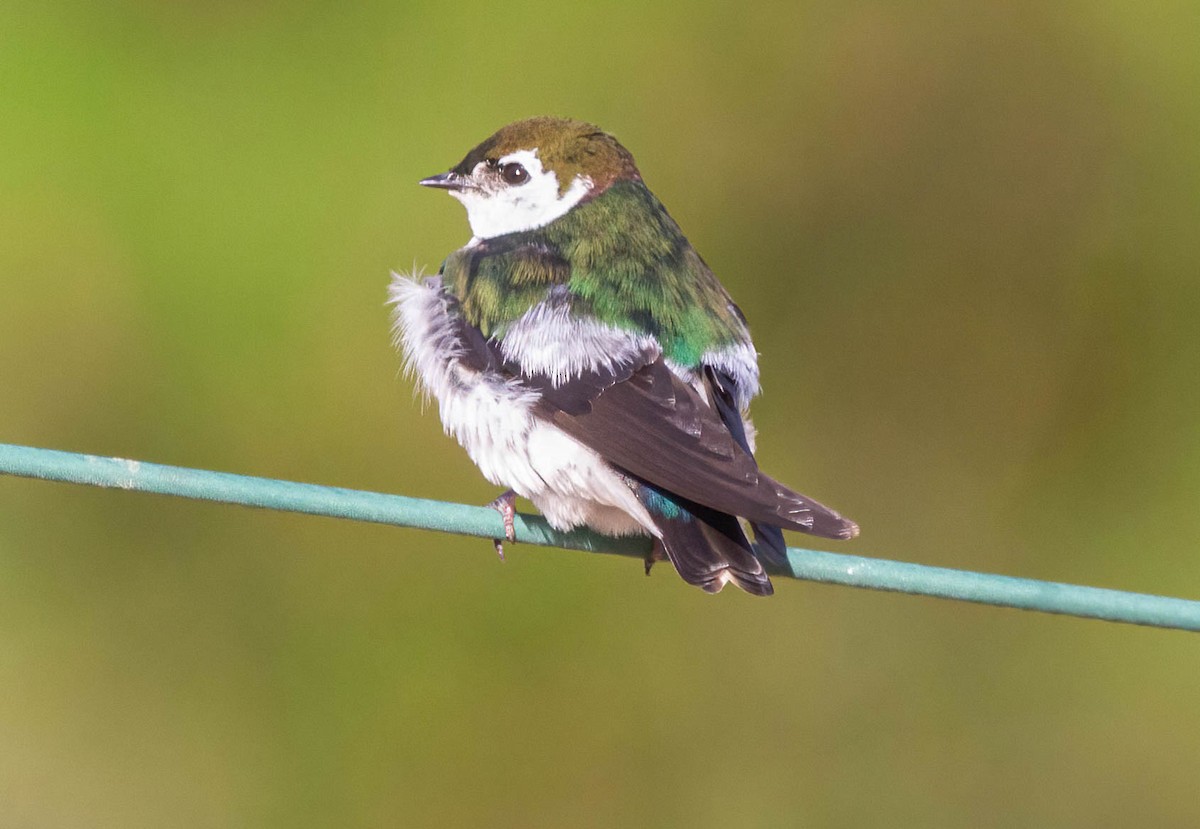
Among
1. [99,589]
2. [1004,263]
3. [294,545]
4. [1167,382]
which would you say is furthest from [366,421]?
[1167,382]

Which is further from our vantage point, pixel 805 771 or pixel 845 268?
pixel 845 268

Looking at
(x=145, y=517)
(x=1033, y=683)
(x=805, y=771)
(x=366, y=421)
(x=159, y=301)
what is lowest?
(x=805, y=771)

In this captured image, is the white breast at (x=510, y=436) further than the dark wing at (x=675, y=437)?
Yes

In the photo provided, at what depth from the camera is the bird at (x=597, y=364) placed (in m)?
2.17

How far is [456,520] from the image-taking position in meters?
1.93

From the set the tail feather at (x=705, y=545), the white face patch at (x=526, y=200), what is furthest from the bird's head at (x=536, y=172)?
the tail feather at (x=705, y=545)

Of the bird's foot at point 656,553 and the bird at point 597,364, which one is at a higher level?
the bird at point 597,364

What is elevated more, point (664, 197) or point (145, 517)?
point (664, 197)

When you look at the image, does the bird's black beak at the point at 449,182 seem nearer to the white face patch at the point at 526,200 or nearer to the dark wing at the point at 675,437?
the white face patch at the point at 526,200

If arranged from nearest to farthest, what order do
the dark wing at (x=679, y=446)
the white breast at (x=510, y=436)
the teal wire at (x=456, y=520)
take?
the teal wire at (x=456, y=520)
the dark wing at (x=679, y=446)
the white breast at (x=510, y=436)

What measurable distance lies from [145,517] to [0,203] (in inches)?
31.5

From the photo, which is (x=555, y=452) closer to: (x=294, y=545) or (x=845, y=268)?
(x=294, y=545)

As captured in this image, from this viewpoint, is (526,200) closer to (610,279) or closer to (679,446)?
(610,279)

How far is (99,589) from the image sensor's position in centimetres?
330
